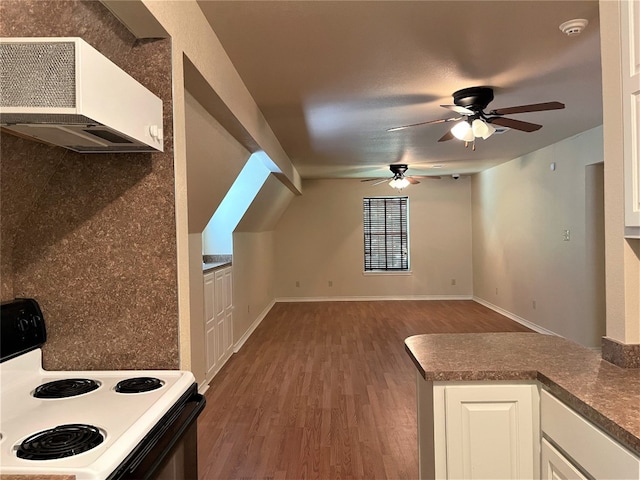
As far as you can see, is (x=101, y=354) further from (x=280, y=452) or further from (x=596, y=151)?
(x=596, y=151)

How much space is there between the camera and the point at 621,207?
5.69 feet

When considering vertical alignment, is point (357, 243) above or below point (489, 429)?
above

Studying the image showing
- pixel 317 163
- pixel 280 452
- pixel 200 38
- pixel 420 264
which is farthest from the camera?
pixel 420 264

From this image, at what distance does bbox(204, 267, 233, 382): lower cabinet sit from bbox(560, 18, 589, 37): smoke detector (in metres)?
3.32

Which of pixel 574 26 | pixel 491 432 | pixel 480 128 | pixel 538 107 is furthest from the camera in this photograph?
pixel 480 128

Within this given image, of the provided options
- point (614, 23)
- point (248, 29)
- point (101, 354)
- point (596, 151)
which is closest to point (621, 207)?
point (614, 23)

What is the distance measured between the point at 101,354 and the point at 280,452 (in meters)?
1.76

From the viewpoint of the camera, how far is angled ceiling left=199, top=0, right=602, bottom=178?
6.97ft

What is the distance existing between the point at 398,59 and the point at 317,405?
2690 millimetres

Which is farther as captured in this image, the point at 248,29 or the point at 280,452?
the point at 280,452

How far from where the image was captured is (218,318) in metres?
4.70

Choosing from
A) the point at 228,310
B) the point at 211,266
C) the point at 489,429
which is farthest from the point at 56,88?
the point at 228,310

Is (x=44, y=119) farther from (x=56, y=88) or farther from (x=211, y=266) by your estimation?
(x=211, y=266)

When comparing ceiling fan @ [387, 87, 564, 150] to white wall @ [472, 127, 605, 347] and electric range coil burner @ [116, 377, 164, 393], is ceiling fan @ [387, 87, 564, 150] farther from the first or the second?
electric range coil burner @ [116, 377, 164, 393]
